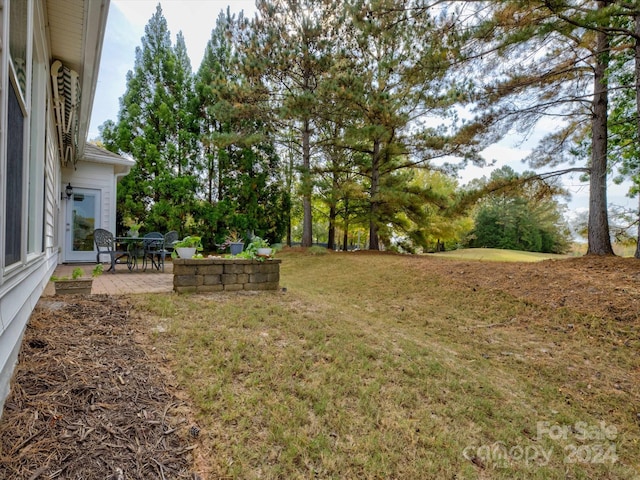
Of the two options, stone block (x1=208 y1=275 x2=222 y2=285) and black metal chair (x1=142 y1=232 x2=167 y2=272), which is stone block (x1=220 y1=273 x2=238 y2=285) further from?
black metal chair (x1=142 y1=232 x2=167 y2=272)

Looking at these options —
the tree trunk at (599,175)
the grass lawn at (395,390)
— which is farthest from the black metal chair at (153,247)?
the tree trunk at (599,175)

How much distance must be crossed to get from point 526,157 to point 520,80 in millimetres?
1888

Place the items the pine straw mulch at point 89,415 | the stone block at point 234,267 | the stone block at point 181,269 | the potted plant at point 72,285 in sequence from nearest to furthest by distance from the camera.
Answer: the pine straw mulch at point 89,415 < the potted plant at point 72,285 < the stone block at point 181,269 < the stone block at point 234,267

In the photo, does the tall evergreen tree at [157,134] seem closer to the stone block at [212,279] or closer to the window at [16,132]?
the stone block at [212,279]

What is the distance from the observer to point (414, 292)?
6.07m

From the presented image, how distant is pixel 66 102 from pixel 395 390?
5.02 meters

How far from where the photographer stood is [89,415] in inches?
72.7

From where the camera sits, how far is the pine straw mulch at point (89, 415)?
1549mm

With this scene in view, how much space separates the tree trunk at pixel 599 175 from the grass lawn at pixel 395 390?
3.35 m

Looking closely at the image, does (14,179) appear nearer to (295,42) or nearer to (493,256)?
(295,42)

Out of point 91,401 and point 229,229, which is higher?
point 229,229

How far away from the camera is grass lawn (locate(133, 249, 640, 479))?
2018 millimetres

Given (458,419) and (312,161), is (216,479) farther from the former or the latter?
(312,161)

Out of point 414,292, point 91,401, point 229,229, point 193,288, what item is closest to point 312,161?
point 229,229
